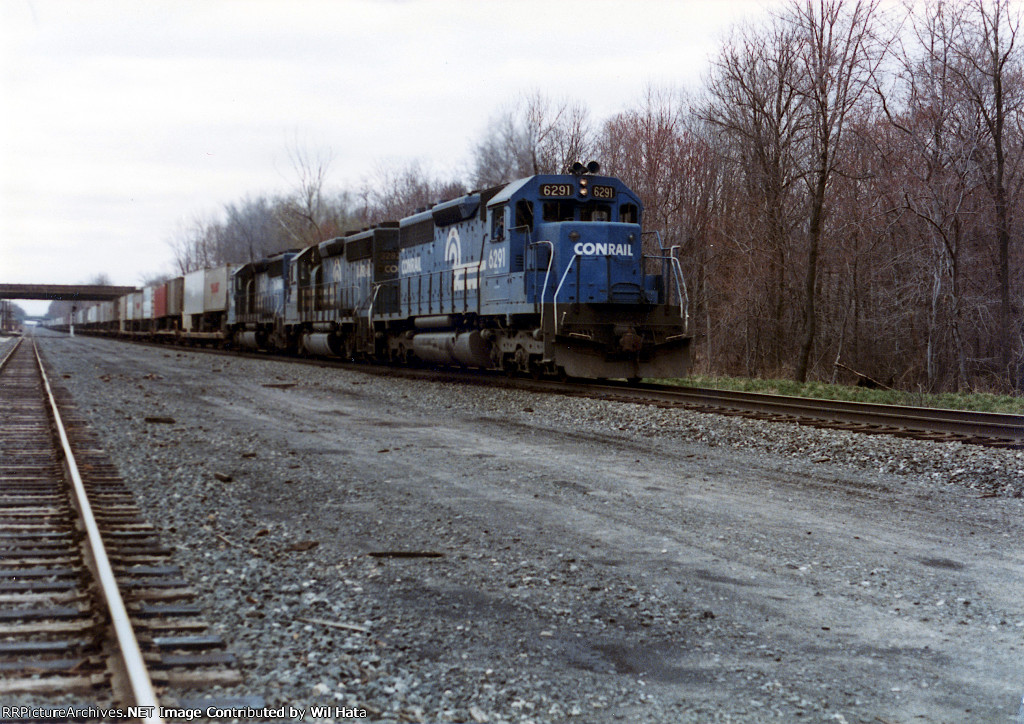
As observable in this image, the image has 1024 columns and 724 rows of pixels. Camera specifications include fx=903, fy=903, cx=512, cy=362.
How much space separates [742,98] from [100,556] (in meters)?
21.8

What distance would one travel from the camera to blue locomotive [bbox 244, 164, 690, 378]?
1433cm

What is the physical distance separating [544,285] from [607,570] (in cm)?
1008

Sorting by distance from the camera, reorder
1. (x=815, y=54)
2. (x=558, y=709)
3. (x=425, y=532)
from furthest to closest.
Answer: (x=815, y=54) < (x=425, y=532) < (x=558, y=709)

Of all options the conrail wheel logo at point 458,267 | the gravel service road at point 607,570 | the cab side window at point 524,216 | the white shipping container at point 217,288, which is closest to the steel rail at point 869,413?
the gravel service road at point 607,570

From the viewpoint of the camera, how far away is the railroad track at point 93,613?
2.88 m

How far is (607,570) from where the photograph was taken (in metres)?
4.57

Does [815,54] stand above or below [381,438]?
above

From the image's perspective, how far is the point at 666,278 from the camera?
15562mm

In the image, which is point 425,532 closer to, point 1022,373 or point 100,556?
point 100,556

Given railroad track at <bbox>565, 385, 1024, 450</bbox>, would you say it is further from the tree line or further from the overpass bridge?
the overpass bridge

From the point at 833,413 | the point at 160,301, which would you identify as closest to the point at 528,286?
the point at 833,413

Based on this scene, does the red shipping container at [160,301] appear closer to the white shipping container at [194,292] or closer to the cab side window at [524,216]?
the white shipping container at [194,292]

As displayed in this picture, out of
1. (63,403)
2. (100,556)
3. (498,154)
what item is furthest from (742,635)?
(498,154)

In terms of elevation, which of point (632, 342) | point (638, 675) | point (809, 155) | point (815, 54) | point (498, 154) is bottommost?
point (638, 675)
